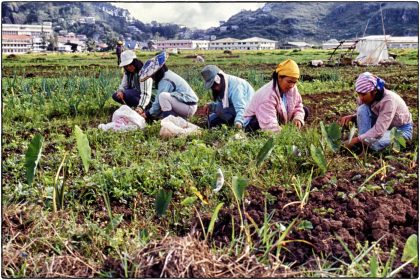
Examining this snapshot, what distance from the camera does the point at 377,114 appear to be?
12.3 ft

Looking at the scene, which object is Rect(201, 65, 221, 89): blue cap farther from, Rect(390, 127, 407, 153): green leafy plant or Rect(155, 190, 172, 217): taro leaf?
Rect(155, 190, 172, 217): taro leaf

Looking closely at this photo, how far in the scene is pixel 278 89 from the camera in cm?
435

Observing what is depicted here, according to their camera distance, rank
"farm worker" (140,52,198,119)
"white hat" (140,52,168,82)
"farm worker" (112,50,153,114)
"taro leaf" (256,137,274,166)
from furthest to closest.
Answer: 1. "farm worker" (112,50,153,114)
2. "farm worker" (140,52,198,119)
3. "white hat" (140,52,168,82)
4. "taro leaf" (256,137,274,166)

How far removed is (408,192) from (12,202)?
2.16 meters

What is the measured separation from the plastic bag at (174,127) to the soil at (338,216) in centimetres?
175

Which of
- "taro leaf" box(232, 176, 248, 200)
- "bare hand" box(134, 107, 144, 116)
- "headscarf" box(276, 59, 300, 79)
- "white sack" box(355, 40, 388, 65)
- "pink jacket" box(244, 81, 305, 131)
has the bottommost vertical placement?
"taro leaf" box(232, 176, 248, 200)

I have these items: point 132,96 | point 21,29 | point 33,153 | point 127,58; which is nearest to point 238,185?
point 33,153

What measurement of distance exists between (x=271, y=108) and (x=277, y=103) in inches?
3.7

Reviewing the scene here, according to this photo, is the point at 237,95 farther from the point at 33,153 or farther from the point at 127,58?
the point at 33,153

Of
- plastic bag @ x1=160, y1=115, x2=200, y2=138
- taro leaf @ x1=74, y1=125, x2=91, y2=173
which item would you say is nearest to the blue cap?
plastic bag @ x1=160, y1=115, x2=200, y2=138

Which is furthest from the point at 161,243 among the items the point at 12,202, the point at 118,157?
the point at 118,157

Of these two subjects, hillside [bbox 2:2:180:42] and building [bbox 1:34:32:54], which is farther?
hillside [bbox 2:2:180:42]

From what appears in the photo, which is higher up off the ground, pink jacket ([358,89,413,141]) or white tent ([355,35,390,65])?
white tent ([355,35,390,65])

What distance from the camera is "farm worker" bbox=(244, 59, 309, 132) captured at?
4.25 m
